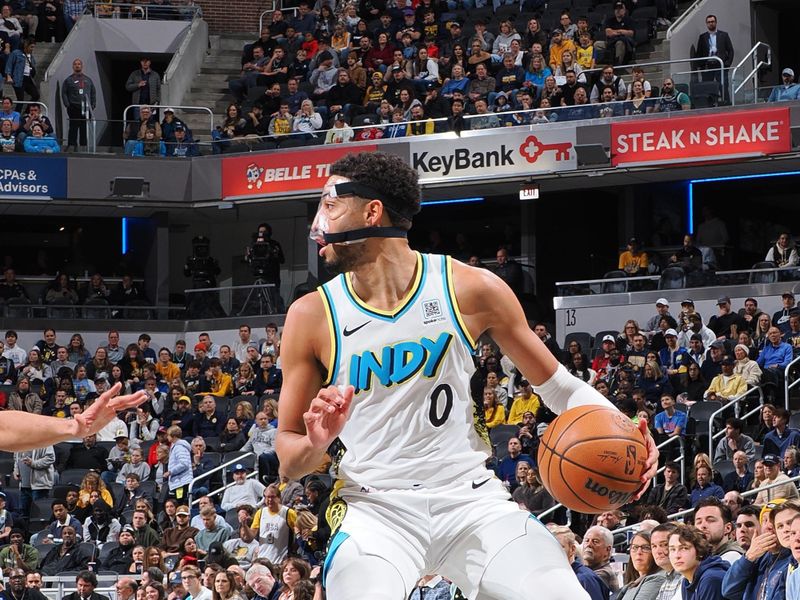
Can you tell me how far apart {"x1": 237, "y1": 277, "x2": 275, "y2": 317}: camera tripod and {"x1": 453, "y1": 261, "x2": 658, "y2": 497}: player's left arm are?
2035 centimetres

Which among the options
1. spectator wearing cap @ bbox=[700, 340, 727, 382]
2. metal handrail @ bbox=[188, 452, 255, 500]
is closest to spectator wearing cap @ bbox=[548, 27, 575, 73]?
spectator wearing cap @ bbox=[700, 340, 727, 382]

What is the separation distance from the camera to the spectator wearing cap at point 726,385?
55.0ft

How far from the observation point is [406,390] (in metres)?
4.81

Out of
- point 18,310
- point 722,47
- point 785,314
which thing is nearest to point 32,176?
point 18,310

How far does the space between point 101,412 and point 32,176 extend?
22.6m

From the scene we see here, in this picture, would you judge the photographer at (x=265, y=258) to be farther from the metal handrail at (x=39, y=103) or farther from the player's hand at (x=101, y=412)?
the player's hand at (x=101, y=412)

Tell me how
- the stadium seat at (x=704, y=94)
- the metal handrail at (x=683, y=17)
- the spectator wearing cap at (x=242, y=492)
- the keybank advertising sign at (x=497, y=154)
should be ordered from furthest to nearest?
the metal handrail at (x=683, y=17) → the keybank advertising sign at (x=497, y=154) → the stadium seat at (x=704, y=94) → the spectator wearing cap at (x=242, y=492)

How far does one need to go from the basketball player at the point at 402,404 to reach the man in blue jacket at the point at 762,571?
3788 mm

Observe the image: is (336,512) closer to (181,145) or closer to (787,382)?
(787,382)

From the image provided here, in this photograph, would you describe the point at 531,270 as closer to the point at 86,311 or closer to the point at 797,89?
the point at 797,89

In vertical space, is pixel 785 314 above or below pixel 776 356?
above

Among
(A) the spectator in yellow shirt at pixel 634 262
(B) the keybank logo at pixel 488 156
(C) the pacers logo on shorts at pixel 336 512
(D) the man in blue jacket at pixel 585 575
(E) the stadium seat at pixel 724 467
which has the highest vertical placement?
(B) the keybank logo at pixel 488 156

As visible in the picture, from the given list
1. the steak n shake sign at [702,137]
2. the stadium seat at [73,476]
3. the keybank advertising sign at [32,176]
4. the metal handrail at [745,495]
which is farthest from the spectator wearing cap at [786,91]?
the keybank advertising sign at [32,176]

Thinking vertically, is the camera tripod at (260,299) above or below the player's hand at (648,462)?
above
